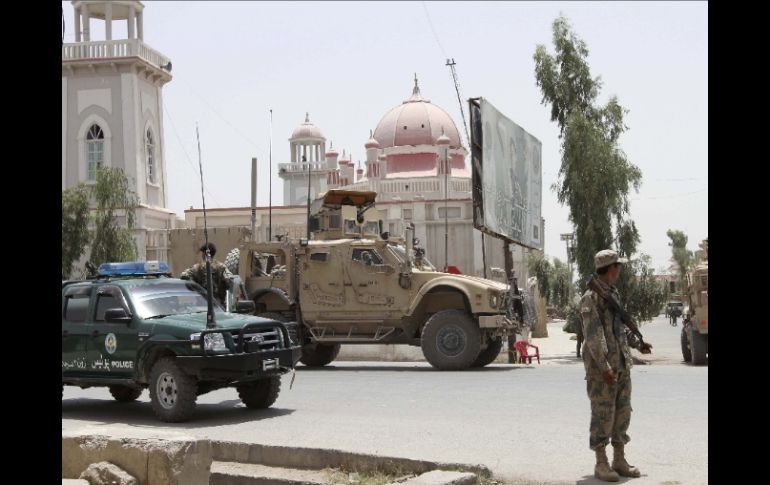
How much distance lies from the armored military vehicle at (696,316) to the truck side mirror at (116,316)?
10.2 meters

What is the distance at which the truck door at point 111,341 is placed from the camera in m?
10.7

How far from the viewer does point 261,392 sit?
11219 millimetres

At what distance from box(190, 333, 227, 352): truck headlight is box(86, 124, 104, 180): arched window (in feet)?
113

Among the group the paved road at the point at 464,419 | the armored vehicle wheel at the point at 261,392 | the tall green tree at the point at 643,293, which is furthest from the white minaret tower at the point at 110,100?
the armored vehicle wheel at the point at 261,392

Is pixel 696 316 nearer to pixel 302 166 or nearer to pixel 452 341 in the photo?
pixel 452 341

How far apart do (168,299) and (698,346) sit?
10578mm

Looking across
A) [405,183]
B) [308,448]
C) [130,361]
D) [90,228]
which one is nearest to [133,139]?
[90,228]

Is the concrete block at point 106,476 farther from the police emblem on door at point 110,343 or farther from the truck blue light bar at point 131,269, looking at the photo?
the truck blue light bar at point 131,269

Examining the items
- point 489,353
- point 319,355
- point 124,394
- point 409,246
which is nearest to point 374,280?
point 409,246

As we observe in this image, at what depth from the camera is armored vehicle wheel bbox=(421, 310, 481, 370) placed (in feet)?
52.7

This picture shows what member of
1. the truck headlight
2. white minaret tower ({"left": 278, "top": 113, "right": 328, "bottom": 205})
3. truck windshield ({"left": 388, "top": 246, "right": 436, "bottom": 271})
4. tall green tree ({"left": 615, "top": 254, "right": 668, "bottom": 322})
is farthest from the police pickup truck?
white minaret tower ({"left": 278, "top": 113, "right": 328, "bottom": 205})
